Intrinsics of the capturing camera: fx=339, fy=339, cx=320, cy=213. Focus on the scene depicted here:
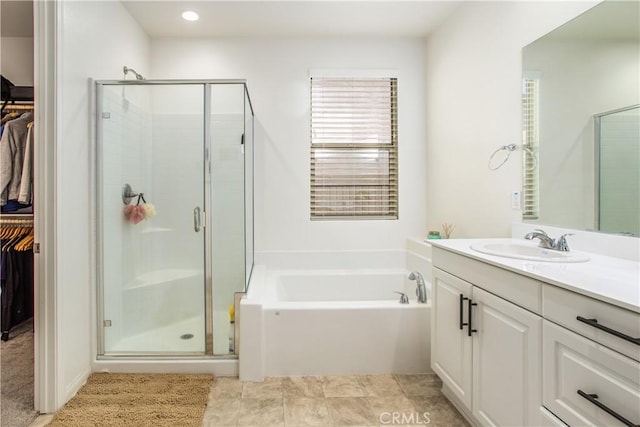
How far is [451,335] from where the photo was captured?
1.73 meters

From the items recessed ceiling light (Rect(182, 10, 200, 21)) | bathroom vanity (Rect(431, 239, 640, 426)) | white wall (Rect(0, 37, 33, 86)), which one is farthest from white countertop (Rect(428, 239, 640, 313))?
white wall (Rect(0, 37, 33, 86))

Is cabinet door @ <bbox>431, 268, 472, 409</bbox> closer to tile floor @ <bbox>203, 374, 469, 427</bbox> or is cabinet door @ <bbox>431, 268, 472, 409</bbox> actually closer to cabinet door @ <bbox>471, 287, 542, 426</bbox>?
cabinet door @ <bbox>471, 287, 542, 426</bbox>

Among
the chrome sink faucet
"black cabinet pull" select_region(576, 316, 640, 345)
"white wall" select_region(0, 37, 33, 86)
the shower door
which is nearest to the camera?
"black cabinet pull" select_region(576, 316, 640, 345)

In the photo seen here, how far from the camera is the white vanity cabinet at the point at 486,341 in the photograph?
1.21 meters

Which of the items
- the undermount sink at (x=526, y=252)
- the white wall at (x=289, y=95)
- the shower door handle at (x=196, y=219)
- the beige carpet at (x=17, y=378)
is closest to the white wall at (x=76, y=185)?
the beige carpet at (x=17, y=378)

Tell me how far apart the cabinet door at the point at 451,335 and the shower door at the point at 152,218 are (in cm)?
144

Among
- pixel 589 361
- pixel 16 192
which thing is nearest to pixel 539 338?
pixel 589 361

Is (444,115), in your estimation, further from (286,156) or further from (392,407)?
(392,407)

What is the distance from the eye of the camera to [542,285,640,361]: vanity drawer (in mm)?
859

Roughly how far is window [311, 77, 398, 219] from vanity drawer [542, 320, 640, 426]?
2.22 meters

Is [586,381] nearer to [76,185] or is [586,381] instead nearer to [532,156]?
[532,156]

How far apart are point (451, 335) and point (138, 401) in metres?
1.71

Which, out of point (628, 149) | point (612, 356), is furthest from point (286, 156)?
point (612, 356)

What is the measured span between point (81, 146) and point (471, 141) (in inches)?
103
